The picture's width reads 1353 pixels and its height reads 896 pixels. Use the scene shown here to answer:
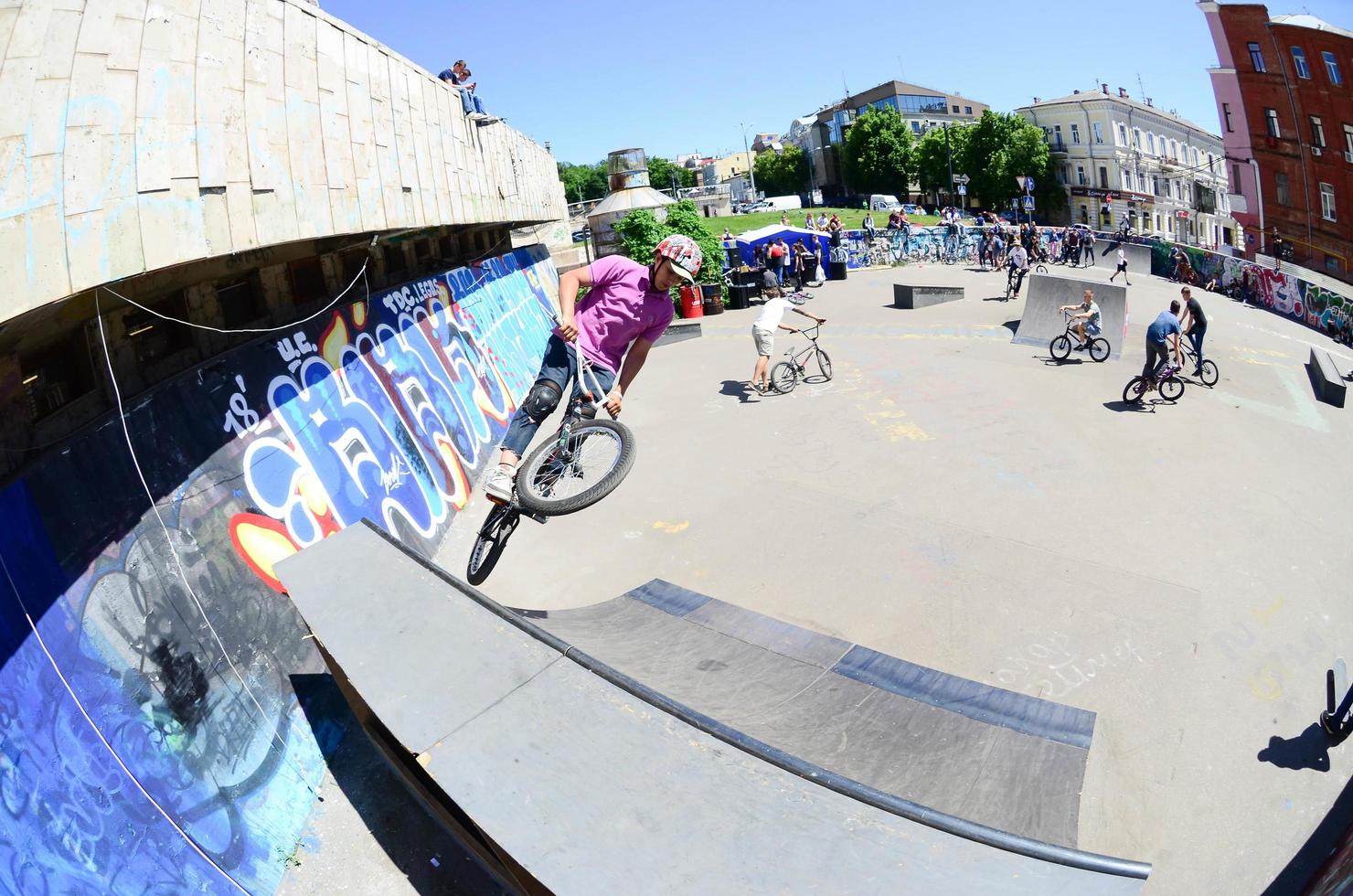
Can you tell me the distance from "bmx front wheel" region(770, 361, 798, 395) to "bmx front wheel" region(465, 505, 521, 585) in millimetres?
9696

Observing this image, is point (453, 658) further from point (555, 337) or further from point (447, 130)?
point (447, 130)

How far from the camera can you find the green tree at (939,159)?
7612 centimetres

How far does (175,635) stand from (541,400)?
9.63 ft

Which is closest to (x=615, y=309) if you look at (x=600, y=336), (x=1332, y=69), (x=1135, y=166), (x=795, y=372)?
(x=600, y=336)

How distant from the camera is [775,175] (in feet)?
395

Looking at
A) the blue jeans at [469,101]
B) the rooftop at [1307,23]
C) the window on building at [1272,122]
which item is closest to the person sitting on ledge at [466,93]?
the blue jeans at [469,101]

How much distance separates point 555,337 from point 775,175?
4817 inches

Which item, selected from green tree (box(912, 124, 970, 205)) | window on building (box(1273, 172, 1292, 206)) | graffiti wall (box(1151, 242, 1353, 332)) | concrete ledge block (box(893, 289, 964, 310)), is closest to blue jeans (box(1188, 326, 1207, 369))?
concrete ledge block (box(893, 289, 964, 310))

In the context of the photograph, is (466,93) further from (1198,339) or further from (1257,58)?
(1257,58)

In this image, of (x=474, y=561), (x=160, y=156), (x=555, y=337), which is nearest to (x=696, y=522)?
(x=474, y=561)

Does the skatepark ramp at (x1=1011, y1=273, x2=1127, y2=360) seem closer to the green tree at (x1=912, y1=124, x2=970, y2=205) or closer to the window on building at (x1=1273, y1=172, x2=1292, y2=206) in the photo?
the window on building at (x1=1273, y1=172, x2=1292, y2=206)

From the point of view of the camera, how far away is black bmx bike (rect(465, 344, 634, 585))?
19.9ft

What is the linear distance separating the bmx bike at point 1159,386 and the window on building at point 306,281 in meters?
13.2

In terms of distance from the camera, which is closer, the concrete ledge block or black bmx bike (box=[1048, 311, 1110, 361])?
black bmx bike (box=[1048, 311, 1110, 361])
